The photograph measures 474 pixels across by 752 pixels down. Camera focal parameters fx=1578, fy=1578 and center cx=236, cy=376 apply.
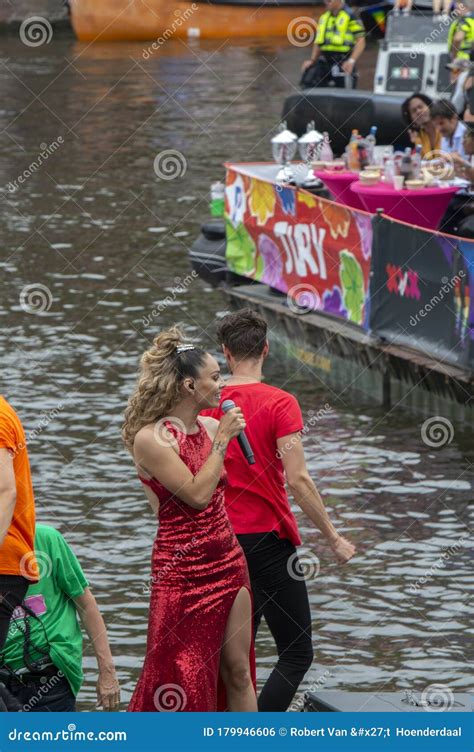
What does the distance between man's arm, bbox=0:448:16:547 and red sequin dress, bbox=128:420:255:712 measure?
2.11 ft

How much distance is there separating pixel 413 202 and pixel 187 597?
7.03m

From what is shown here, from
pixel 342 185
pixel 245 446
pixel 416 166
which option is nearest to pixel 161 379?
pixel 245 446

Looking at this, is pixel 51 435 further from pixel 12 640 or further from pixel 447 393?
pixel 12 640

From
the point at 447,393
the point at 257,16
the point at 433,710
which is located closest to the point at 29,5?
the point at 257,16

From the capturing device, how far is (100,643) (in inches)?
228

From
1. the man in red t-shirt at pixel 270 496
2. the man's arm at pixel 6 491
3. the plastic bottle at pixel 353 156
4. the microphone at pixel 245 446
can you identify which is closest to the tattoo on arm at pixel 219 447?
the microphone at pixel 245 446

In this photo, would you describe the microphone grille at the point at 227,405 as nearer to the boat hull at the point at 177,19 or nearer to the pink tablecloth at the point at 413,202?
the pink tablecloth at the point at 413,202

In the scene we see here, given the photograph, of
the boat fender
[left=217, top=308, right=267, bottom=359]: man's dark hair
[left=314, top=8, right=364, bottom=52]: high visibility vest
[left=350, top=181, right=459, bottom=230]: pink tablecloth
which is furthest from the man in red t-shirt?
[left=314, top=8, right=364, bottom=52]: high visibility vest

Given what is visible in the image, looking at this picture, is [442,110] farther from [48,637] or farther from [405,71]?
[405,71]

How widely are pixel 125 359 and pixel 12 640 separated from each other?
746cm

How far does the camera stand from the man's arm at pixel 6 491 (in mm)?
5340

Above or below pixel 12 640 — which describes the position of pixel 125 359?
below

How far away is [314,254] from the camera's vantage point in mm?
13102

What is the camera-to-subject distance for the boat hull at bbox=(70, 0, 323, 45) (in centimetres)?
3662
